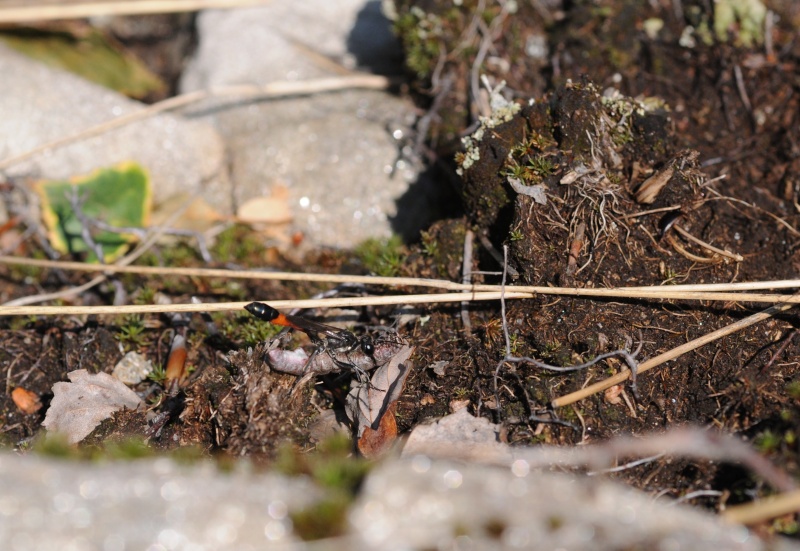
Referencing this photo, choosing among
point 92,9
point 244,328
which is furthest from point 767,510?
point 92,9

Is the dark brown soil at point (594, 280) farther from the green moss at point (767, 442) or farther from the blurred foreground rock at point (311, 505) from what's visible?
the blurred foreground rock at point (311, 505)

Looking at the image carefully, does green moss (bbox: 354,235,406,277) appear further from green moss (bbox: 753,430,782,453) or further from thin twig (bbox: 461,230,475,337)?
green moss (bbox: 753,430,782,453)

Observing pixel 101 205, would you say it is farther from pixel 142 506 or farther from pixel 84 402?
pixel 142 506

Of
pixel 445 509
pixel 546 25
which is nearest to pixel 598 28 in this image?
pixel 546 25

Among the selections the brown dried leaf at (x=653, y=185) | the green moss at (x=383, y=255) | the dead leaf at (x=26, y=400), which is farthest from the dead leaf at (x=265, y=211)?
the brown dried leaf at (x=653, y=185)

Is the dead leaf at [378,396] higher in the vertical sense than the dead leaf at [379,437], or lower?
higher

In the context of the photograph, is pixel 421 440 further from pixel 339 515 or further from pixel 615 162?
pixel 615 162
